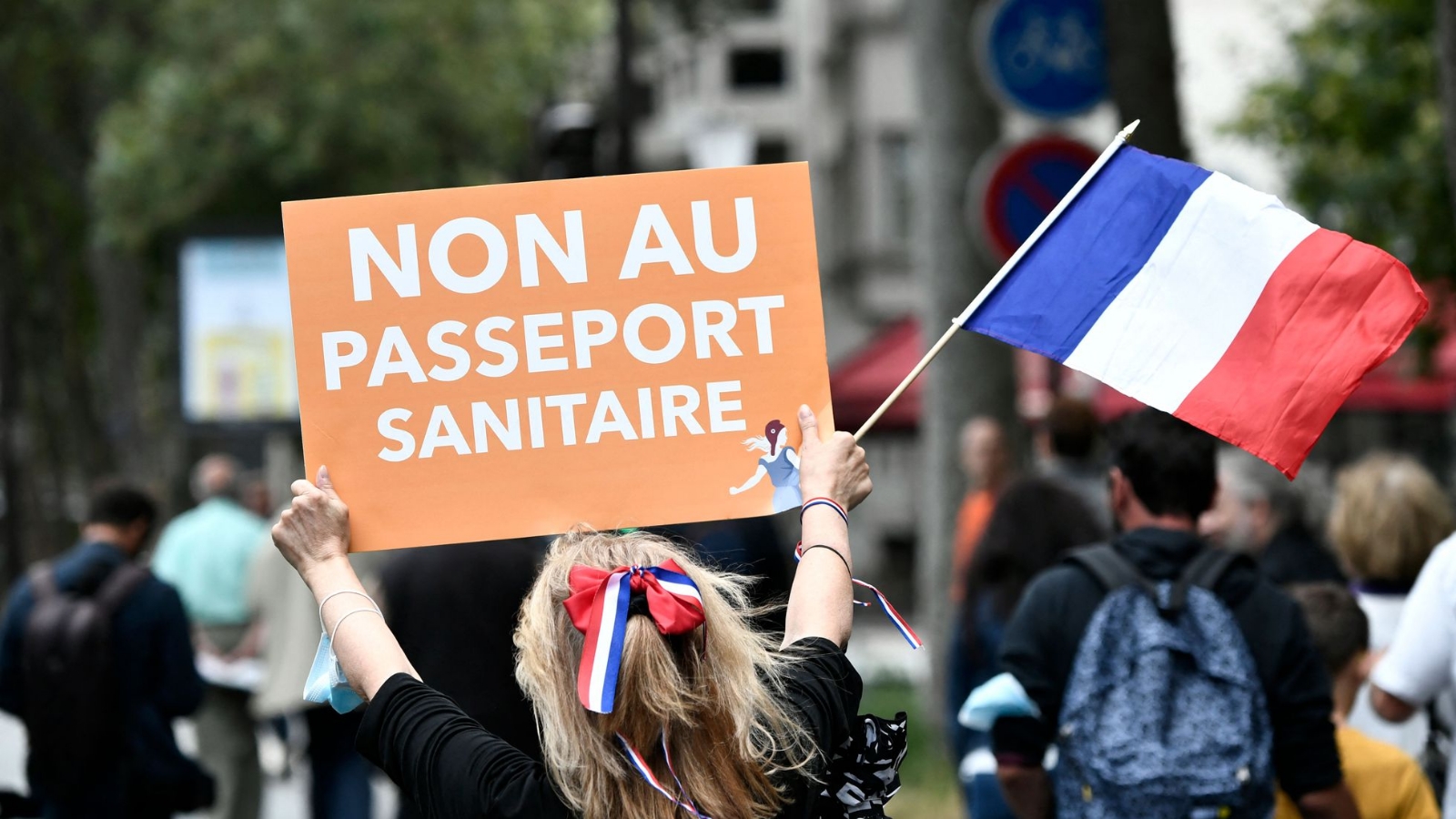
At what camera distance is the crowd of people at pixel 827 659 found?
9.28 ft

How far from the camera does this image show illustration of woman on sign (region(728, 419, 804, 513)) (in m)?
3.41

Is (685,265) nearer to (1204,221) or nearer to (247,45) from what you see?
(1204,221)

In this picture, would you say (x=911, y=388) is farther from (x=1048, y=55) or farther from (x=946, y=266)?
(x=1048, y=55)

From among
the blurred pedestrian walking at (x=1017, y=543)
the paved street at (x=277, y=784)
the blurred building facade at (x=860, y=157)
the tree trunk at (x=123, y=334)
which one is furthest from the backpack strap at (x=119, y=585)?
the tree trunk at (x=123, y=334)

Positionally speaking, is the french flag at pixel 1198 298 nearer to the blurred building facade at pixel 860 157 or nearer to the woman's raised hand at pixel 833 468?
the woman's raised hand at pixel 833 468

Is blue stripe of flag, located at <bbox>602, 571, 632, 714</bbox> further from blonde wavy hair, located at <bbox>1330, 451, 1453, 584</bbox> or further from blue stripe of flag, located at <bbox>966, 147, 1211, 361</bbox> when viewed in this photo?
blonde wavy hair, located at <bbox>1330, 451, 1453, 584</bbox>

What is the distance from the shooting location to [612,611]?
2783mm

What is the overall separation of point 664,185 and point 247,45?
19.0 metres

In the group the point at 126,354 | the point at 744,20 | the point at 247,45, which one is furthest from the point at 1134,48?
the point at 744,20

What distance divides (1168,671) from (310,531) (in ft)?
6.07

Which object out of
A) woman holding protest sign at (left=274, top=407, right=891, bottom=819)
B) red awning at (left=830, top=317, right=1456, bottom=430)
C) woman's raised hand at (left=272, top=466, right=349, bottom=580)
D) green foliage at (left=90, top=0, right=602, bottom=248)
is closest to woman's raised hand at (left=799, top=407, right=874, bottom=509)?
woman holding protest sign at (left=274, top=407, right=891, bottom=819)

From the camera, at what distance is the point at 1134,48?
8.03 meters

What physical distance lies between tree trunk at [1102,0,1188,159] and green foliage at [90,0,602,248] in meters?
14.9

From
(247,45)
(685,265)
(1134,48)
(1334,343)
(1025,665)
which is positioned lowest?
(1025,665)
